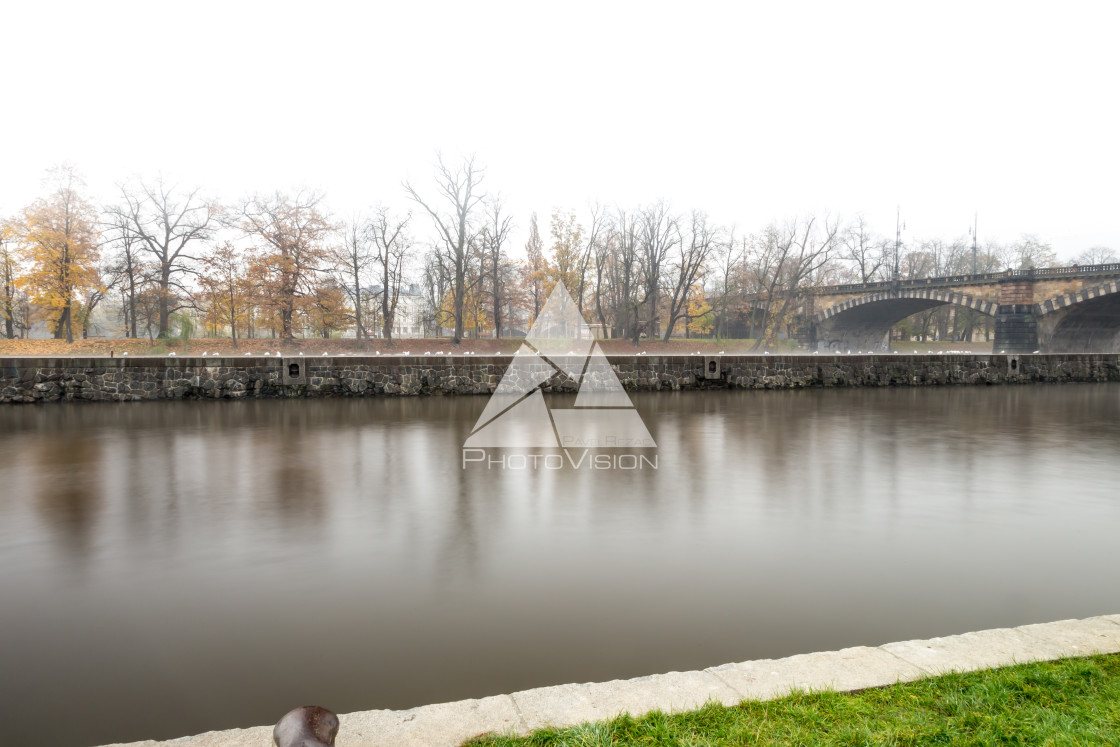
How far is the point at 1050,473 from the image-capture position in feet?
31.2

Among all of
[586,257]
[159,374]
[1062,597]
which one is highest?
[586,257]

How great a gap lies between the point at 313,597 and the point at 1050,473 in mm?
9801

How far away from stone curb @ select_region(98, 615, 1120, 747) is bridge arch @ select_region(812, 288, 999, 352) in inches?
2326

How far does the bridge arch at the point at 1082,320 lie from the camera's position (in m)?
48.1

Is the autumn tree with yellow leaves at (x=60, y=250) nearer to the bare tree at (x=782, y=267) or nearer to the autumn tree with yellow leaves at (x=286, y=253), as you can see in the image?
the autumn tree with yellow leaves at (x=286, y=253)

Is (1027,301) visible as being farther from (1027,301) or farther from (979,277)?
(979,277)

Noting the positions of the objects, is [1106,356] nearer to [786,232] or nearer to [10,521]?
[786,232]

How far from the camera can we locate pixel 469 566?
5.48m

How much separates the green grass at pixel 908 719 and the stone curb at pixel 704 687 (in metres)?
0.09

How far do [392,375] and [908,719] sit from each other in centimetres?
2005

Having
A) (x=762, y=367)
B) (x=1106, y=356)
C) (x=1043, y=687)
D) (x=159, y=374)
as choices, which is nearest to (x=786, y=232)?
(x=1106, y=356)

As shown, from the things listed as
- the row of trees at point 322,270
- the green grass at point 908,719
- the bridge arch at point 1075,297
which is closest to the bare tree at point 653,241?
the row of trees at point 322,270

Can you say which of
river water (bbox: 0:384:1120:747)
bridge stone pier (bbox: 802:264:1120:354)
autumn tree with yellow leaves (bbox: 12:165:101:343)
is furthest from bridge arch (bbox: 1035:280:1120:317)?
autumn tree with yellow leaves (bbox: 12:165:101:343)

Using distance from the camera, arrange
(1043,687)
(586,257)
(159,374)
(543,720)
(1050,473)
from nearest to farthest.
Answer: (543,720) < (1043,687) < (1050,473) < (159,374) < (586,257)
